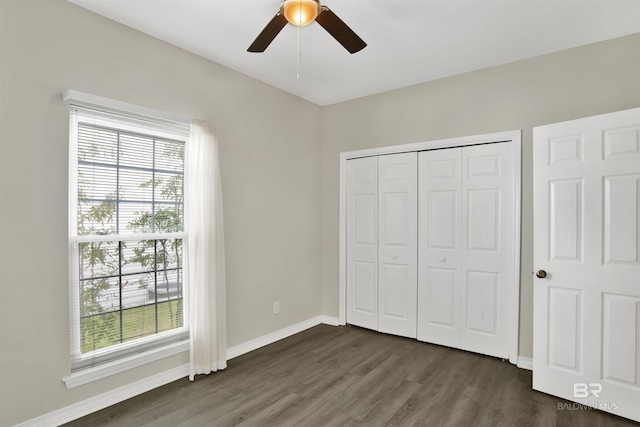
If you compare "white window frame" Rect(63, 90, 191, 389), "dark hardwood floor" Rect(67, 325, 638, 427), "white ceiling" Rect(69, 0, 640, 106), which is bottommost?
"dark hardwood floor" Rect(67, 325, 638, 427)

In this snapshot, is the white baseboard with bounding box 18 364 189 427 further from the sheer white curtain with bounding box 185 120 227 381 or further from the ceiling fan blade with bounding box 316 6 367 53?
the ceiling fan blade with bounding box 316 6 367 53

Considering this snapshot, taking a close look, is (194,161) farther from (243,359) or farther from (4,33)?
(243,359)

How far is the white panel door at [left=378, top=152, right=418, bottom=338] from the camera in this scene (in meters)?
3.89

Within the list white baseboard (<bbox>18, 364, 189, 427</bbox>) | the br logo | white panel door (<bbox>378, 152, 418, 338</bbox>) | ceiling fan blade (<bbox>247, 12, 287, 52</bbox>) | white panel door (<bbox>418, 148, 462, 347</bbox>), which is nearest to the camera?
ceiling fan blade (<bbox>247, 12, 287, 52</bbox>)

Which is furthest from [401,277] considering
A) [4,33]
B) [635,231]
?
[4,33]

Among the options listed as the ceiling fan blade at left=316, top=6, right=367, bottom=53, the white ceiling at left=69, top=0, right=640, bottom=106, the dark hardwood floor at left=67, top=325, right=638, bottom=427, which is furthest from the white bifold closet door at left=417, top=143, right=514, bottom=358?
the ceiling fan blade at left=316, top=6, right=367, bottom=53

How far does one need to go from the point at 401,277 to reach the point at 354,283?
2.07 ft

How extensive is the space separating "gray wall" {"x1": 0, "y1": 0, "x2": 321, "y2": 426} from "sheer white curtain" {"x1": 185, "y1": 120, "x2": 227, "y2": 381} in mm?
214

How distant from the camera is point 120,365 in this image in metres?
2.57

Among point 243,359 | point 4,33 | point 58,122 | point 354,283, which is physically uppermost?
point 4,33

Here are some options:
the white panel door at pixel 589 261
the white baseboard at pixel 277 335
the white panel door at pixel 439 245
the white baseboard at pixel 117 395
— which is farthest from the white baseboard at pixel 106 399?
the white panel door at pixel 589 261

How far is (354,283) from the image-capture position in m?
4.34

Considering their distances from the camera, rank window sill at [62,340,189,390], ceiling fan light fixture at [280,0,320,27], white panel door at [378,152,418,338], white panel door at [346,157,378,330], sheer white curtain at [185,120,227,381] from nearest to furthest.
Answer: ceiling fan light fixture at [280,0,320,27]
window sill at [62,340,189,390]
sheer white curtain at [185,120,227,381]
white panel door at [378,152,418,338]
white panel door at [346,157,378,330]

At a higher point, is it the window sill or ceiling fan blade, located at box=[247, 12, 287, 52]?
ceiling fan blade, located at box=[247, 12, 287, 52]
